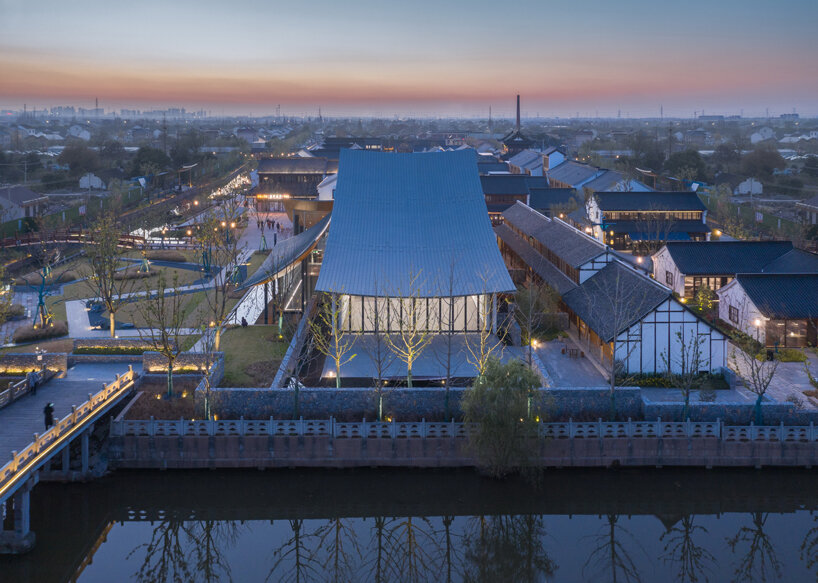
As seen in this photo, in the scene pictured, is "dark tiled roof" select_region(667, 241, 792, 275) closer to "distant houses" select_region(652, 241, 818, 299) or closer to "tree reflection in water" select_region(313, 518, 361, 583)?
"distant houses" select_region(652, 241, 818, 299)

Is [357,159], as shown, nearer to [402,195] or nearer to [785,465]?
[402,195]

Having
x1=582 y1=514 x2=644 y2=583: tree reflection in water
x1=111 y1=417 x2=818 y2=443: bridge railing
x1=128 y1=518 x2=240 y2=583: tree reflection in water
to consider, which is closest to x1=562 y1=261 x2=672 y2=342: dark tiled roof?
x1=111 y1=417 x2=818 y2=443: bridge railing

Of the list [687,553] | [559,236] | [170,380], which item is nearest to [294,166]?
[559,236]

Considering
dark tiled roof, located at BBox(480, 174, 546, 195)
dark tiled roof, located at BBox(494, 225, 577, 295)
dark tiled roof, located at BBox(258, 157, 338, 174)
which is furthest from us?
dark tiled roof, located at BBox(258, 157, 338, 174)

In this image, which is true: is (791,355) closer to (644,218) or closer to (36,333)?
(644,218)

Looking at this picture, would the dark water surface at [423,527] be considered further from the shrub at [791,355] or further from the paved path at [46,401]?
the shrub at [791,355]

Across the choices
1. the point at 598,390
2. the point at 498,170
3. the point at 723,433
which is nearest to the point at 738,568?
the point at 723,433
